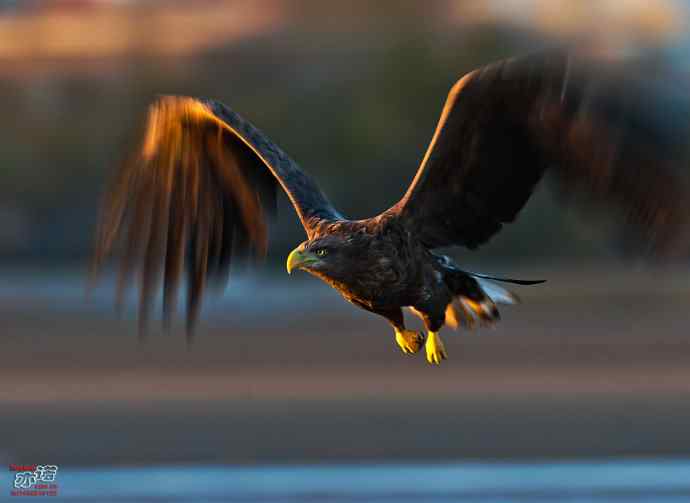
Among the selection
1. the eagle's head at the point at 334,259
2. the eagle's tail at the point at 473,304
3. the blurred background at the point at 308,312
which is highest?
the blurred background at the point at 308,312

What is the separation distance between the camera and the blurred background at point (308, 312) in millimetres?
12961

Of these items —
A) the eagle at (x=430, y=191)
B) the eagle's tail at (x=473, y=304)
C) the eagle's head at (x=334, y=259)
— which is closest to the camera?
the eagle at (x=430, y=191)

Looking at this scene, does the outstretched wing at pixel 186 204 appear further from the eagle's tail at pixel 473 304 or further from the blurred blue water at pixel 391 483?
the blurred blue water at pixel 391 483

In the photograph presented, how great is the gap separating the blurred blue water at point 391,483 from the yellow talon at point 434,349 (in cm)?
439

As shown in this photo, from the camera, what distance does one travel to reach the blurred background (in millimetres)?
12961

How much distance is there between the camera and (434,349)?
6332 millimetres

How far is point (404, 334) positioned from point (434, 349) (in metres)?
0.17

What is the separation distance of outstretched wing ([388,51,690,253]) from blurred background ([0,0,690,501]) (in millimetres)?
206

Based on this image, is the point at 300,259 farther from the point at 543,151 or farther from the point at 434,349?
the point at 543,151

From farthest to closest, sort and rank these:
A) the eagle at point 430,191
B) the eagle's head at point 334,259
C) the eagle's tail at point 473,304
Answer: the eagle's tail at point 473,304 → the eagle's head at point 334,259 → the eagle at point 430,191

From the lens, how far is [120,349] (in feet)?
65.9

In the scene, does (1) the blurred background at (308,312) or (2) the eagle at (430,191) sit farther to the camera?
(1) the blurred background at (308,312)

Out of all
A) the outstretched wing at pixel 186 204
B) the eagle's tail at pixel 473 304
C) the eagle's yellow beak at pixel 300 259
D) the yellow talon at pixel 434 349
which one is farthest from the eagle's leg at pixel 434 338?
the outstretched wing at pixel 186 204

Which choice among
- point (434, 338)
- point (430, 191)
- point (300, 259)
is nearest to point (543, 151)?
point (430, 191)
